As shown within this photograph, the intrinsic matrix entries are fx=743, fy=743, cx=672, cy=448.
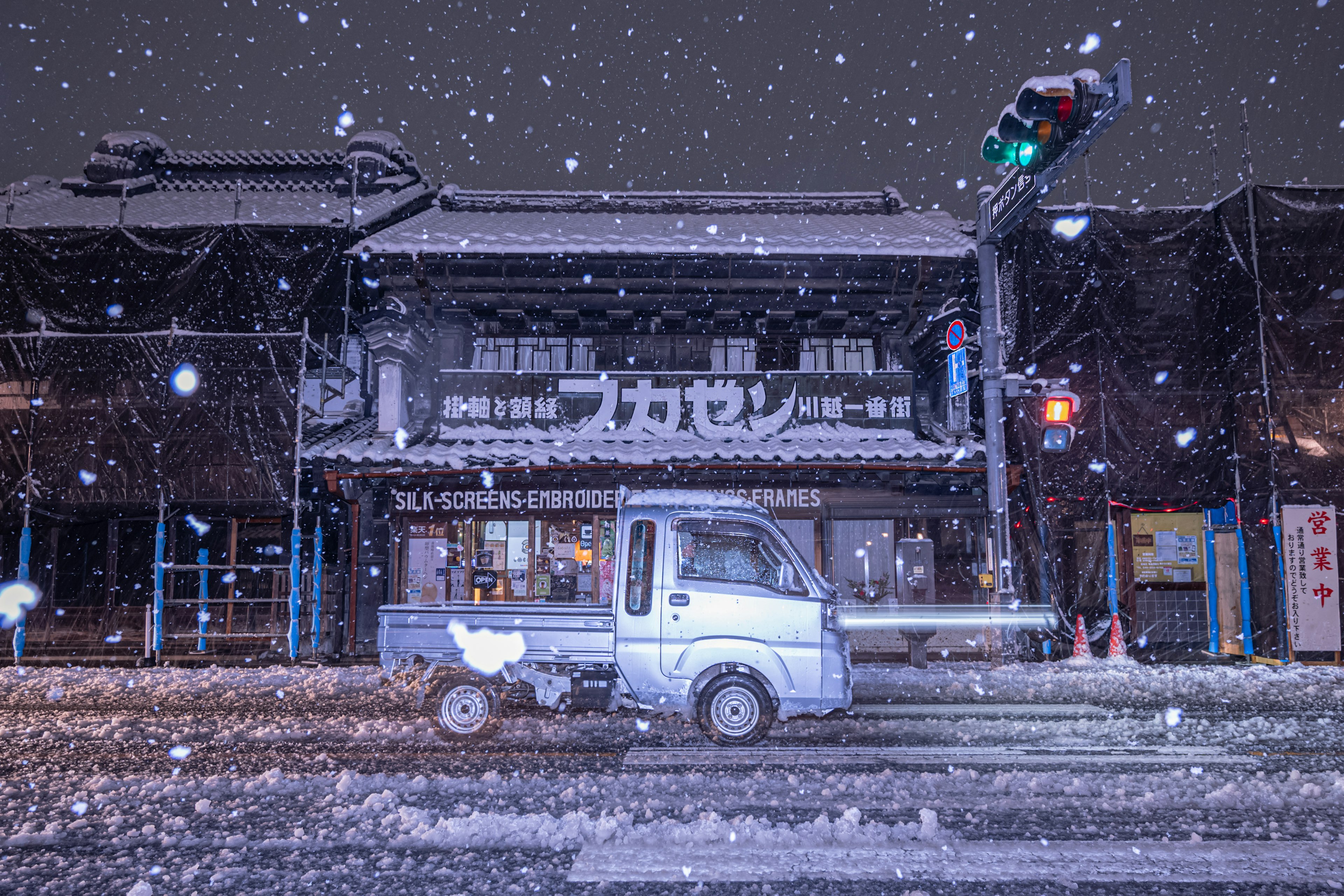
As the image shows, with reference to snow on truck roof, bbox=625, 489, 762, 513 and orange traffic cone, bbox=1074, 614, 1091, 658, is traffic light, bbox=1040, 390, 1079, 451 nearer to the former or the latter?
orange traffic cone, bbox=1074, 614, 1091, 658

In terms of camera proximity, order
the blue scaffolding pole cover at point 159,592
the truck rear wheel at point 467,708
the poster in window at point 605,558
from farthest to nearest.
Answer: the poster in window at point 605,558 → the blue scaffolding pole cover at point 159,592 → the truck rear wheel at point 467,708

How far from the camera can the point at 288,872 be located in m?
4.57

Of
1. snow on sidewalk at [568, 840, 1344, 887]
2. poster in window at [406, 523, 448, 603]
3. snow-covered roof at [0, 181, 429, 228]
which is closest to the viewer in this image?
snow on sidewalk at [568, 840, 1344, 887]

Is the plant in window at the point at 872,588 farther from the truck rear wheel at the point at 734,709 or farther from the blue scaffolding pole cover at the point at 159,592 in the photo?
the blue scaffolding pole cover at the point at 159,592

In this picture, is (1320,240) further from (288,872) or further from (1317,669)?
(288,872)

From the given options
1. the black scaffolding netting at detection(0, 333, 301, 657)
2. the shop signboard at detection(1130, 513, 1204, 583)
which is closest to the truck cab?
the black scaffolding netting at detection(0, 333, 301, 657)

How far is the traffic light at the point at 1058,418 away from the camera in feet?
35.9

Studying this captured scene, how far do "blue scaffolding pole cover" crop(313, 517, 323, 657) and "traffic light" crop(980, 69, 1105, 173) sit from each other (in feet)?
42.9

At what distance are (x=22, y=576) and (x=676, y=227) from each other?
1451 centimetres

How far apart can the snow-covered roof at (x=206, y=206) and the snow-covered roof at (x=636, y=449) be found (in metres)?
4.81

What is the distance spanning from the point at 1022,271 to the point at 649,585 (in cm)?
1137

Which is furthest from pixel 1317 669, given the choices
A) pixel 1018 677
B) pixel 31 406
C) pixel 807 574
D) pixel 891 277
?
pixel 31 406

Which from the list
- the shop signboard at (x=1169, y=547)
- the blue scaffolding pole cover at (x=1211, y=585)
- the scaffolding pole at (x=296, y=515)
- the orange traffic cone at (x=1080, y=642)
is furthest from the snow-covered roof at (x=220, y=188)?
the blue scaffolding pole cover at (x=1211, y=585)

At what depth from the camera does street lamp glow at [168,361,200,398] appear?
14.1 metres
